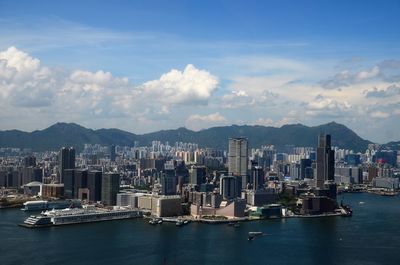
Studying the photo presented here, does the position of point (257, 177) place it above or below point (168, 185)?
above

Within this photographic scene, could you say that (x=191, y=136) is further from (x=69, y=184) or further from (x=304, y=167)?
(x=69, y=184)

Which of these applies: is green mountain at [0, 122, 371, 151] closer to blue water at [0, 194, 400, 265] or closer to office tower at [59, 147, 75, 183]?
office tower at [59, 147, 75, 183]

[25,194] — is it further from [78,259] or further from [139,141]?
[139,141]

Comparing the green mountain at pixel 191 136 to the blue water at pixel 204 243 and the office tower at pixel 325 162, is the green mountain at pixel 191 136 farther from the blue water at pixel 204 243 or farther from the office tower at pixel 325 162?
the blue water at pixel 204 243

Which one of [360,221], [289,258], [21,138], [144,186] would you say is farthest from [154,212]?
[21,138]

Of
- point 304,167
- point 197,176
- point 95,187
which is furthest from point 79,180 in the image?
point 304,167

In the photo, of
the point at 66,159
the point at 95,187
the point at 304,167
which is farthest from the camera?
the point at 304,167
